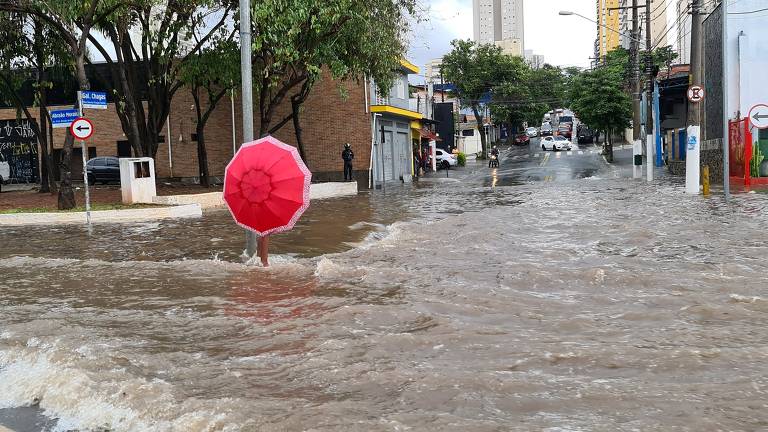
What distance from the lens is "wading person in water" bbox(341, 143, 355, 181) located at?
1304 inches

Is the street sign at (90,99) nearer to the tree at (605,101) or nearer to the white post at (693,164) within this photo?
the white post at (693,164)

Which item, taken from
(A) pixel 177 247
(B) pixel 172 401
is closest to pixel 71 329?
(B) pixel 172 401

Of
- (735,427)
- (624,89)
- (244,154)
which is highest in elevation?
(624,89)

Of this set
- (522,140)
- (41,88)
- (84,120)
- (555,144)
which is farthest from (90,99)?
(522,140)

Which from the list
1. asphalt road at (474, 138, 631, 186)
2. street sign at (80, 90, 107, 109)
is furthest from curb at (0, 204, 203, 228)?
asphalt road at (474, 138, 631, 186)

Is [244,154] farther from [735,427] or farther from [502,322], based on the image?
[735,427]

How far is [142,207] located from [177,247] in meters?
7.20

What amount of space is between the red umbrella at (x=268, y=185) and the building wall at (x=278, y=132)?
24295 mm

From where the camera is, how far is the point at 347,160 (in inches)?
1305

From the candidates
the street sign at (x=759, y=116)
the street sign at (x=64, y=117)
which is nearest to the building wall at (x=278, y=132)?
the street sign at (x=64, y=117)

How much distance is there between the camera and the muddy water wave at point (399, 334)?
4.72 metres

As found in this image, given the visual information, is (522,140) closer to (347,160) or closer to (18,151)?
(347,160)

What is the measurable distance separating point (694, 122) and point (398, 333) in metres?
21.4

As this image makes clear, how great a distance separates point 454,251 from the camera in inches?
475
